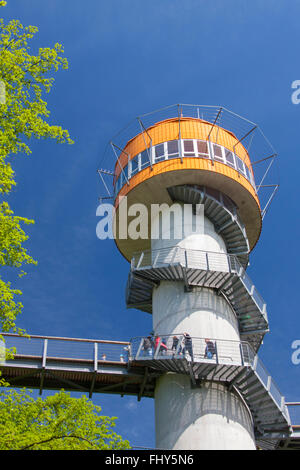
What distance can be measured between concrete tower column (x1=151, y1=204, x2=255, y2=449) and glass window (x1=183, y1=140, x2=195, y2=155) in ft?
16.4

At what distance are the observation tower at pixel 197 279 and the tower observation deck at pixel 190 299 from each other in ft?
0.22

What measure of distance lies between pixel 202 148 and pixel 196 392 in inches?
580

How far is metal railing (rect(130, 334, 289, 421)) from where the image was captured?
956 inches

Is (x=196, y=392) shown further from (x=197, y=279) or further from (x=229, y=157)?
(x=229, y=157)

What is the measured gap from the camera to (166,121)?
3400cm

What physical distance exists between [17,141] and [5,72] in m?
2.36

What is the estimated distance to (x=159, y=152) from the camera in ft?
105

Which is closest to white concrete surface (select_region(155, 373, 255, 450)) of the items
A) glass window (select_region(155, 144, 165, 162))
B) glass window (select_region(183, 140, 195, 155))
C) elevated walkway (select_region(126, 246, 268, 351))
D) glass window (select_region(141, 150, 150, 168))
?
elevated walkway (select_region(126, 246, 268, 351))

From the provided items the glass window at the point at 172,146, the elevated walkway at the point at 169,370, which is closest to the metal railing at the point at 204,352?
the elevated walkway at the point at 169,370

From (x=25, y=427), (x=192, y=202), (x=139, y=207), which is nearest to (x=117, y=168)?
(x=139, y=207)

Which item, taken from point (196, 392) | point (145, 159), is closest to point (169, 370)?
point (196, 392)

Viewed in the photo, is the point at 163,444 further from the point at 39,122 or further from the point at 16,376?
the point at 39,122

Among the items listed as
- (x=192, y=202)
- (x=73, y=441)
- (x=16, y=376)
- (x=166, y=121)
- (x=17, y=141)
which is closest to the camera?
(x=73, y=441)

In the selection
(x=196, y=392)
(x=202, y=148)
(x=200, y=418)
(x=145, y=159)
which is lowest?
(x=200, y=418)
